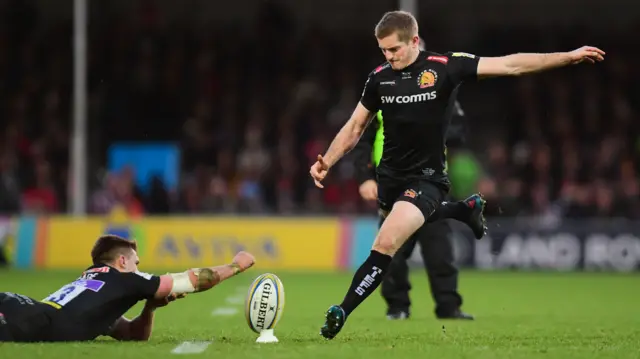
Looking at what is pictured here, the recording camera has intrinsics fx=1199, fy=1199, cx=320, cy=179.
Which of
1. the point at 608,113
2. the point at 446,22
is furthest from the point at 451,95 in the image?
the point at 446,22

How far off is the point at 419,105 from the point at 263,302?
1.65m

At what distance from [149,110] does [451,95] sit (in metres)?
15.2

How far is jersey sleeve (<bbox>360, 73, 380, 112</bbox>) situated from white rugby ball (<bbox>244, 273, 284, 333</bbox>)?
1381 mm

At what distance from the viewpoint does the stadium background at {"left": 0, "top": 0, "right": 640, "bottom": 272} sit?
18891mm

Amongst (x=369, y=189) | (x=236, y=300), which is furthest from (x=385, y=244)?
(x=236, y=300)

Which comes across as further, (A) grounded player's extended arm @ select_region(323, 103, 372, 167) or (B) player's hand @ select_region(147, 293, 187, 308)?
(A) grounded player's extended arm @ select_region(323, 103, 372, 167)

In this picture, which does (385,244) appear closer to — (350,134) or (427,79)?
(350,134)

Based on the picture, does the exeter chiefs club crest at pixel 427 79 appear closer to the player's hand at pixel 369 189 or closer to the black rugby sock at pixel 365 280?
the black rugby sock at pixel 365 280

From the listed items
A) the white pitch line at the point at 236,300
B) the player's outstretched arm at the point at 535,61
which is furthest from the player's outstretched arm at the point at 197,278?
the white pitch line at the point at 236,300

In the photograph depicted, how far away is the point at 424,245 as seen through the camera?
1015 cm

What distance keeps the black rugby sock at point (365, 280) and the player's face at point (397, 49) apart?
1.22 meters

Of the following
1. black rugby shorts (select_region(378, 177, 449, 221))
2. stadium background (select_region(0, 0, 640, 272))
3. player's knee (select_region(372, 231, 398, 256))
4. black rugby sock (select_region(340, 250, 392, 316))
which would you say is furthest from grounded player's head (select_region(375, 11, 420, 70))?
stadium background (select_region(0, 0, 640, 272))

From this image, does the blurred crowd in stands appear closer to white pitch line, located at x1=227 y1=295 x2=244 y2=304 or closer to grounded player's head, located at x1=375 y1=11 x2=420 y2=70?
white pitch line, located at x1=227 y1=295 x2=244 y2=304

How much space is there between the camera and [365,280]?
7.40 meters
